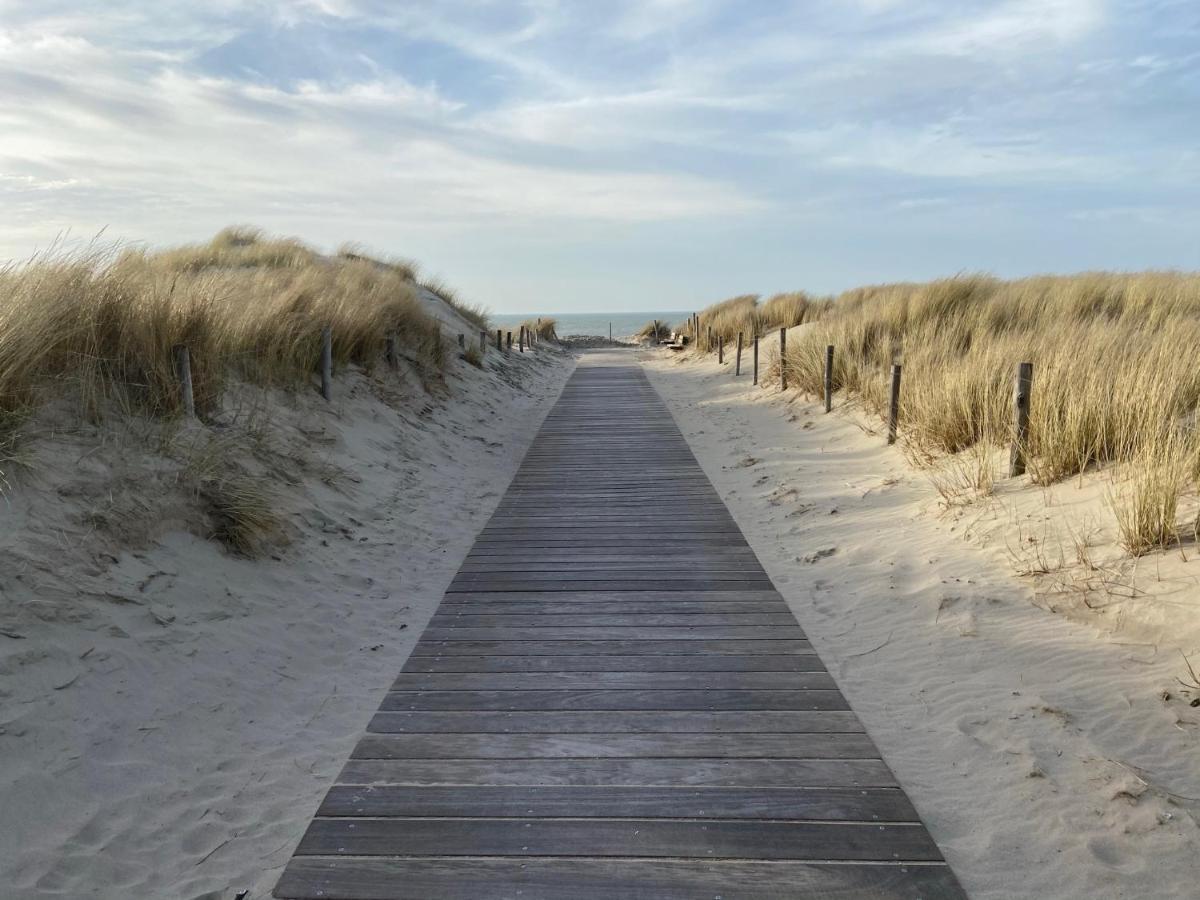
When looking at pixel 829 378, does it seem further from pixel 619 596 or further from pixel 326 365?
pixel 619 596

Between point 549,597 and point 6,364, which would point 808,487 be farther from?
point 6,364

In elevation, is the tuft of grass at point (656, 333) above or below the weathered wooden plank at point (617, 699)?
above

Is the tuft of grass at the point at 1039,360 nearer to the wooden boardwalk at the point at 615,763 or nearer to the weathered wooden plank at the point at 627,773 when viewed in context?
the wooden boardwalk at the point at 615,763

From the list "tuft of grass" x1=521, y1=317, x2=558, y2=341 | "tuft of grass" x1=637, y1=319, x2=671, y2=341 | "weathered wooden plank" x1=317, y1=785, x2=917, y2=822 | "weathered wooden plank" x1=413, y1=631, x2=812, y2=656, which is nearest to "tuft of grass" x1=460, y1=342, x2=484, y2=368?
"weathered wooden plank" x1=413, y1=631, x2=812, y2=656

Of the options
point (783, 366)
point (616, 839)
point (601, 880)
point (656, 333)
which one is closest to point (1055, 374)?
point (616, 839)

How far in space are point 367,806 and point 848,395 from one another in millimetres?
9332

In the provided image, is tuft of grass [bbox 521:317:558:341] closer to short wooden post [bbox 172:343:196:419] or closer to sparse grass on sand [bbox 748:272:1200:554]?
sparse grass on sand [bbox 748:272:1200:554]

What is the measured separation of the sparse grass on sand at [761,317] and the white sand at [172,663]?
59.6 feet

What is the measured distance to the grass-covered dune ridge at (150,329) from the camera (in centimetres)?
504

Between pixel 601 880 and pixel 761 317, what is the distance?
2308cm

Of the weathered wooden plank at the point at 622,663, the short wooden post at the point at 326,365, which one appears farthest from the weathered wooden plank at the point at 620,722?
the short wooden post at the point at 326,365

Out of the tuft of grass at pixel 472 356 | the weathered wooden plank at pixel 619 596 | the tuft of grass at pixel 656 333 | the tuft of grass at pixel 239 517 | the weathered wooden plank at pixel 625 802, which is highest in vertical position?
the tuft of grass at pixel 656 333

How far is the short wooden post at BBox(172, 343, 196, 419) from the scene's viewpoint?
6066 mm

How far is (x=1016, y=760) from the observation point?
10.9ft
